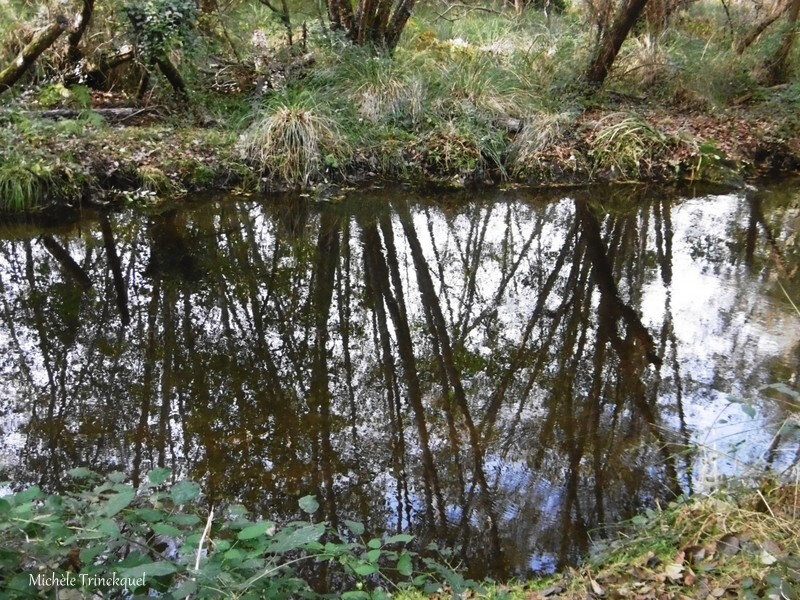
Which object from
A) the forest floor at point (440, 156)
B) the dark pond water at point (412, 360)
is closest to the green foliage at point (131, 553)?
the dark pond water at point (412, 360)

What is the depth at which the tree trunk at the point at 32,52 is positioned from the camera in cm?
677

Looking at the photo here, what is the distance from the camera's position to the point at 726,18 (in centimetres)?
1005

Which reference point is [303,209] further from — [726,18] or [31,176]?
[726,18]

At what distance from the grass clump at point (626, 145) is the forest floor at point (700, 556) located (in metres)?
6.01

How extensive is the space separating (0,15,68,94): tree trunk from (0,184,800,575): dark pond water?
81.8 inches

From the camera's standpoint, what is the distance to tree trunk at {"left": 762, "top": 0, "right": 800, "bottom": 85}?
8.96 metres

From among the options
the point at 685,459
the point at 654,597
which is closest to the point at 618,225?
the point at 685,459

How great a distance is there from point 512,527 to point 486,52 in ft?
26.5

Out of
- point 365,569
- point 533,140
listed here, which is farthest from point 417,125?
point 365,569

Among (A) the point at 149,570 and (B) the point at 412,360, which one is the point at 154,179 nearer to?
(B) the point at 412,360

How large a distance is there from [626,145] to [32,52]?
6787mm

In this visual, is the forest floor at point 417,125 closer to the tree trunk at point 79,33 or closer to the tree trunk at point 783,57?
the tree trunk at point 783,57

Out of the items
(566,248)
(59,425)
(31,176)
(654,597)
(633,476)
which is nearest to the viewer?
(654,597)

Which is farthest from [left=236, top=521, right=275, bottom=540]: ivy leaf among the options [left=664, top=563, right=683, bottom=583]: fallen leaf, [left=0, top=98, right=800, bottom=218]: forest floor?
[left=0, top=98, right=800, bottom=218]: forest floor
